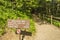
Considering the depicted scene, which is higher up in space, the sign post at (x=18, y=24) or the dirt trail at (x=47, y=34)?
the sign post at (x=18, y=24)

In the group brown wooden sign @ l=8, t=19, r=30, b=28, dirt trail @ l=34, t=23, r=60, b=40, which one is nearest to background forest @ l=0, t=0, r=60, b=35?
dirt trail @ l=34, t=23, r=60, b=40

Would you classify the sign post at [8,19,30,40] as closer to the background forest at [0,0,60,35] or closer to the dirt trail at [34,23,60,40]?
the background forest at [0,0,60,35]

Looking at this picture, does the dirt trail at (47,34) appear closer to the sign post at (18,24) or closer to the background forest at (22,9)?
the background forest at (22,9)

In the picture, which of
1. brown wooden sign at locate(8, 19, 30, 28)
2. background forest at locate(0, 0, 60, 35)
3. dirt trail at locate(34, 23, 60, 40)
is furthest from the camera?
background forest at locate(0, 0, 60, 35)

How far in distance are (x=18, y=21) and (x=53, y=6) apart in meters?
29.8

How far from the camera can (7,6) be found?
18906 mm

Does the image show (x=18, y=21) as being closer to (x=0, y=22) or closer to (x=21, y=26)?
(x=21, y=26)

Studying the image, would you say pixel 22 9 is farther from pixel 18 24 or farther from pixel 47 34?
pixel 18 24

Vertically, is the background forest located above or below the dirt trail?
above

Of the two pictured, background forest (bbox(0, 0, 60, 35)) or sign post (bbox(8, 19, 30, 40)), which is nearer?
sign post (bbox(8, 19, 30, 40))

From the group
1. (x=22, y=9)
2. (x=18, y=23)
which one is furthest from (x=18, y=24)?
(x=22, y=9)

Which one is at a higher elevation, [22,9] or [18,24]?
[18,24]

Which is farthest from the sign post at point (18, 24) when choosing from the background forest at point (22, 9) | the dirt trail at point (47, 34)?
the dirt trail at point (47, 34)

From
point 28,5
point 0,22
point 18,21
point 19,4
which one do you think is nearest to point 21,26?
point 18,21
